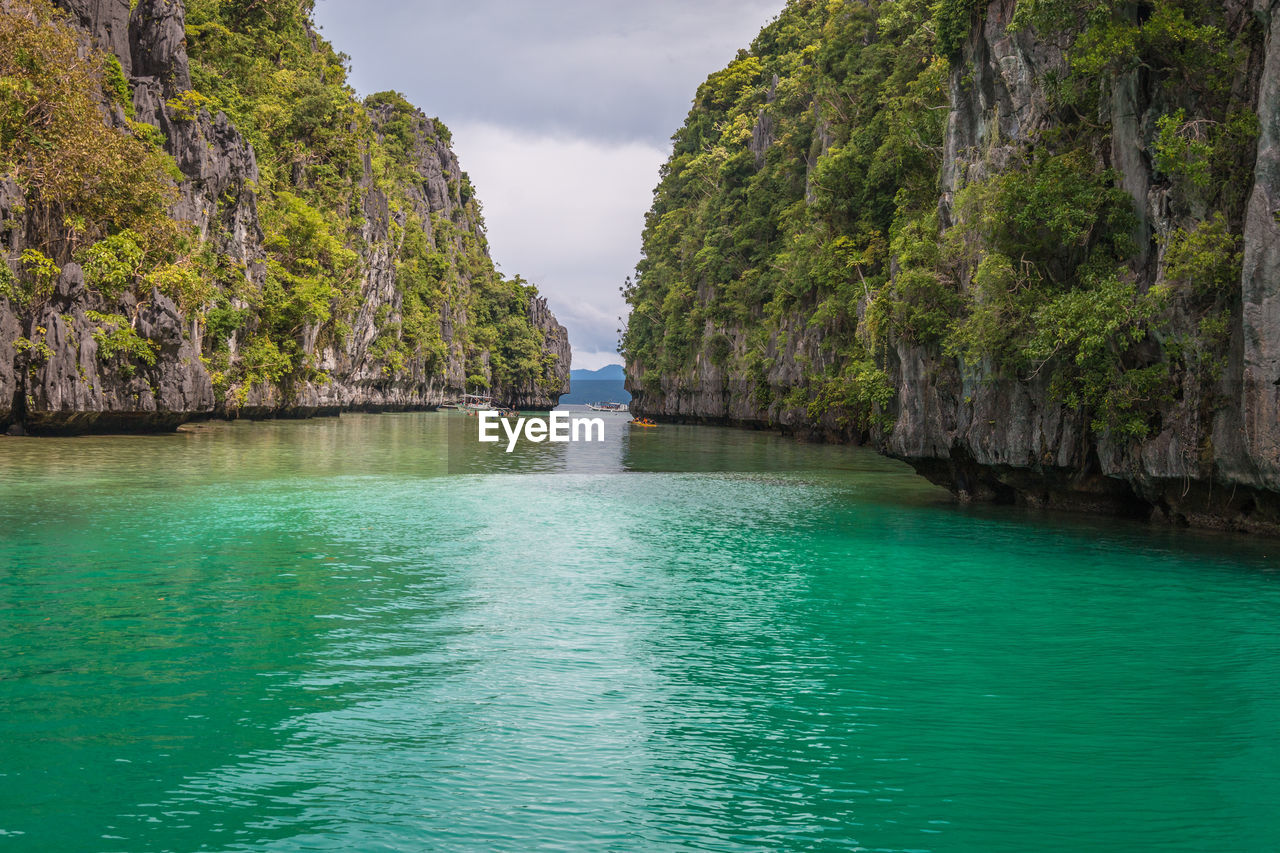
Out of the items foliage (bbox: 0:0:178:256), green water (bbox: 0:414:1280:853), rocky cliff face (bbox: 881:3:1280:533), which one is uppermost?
foliage (bbox: 0:0:178:256)

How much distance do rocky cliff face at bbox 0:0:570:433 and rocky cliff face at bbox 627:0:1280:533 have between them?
91.1 ft

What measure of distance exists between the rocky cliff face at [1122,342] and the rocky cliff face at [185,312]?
91.1 ft

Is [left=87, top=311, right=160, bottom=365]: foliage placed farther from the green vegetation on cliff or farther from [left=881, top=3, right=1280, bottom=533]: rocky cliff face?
[left=881, top=3, right=1280, bottom=533]: rocky cliff face

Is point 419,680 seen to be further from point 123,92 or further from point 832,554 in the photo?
point 123,92

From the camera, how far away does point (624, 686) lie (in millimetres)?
8602

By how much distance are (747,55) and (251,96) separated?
4227 cm

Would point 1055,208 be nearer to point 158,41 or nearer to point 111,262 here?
point 111,262

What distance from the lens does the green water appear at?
19.4 ft

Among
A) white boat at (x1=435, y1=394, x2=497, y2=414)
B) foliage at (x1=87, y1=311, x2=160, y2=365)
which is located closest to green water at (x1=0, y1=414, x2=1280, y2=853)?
foliage at (x1=87, y1=311, x2=160, y2=365)

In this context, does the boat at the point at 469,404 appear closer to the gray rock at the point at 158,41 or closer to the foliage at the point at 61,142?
the gray rock at the point at 158,41

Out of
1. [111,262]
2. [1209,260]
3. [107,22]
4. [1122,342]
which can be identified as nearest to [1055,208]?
[1122,342]

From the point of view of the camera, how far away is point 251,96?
58.0 m

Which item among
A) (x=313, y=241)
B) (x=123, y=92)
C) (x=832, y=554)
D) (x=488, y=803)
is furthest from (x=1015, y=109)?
(x=313, y=241)

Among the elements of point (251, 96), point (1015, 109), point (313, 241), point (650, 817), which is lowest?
point (650, 817)
